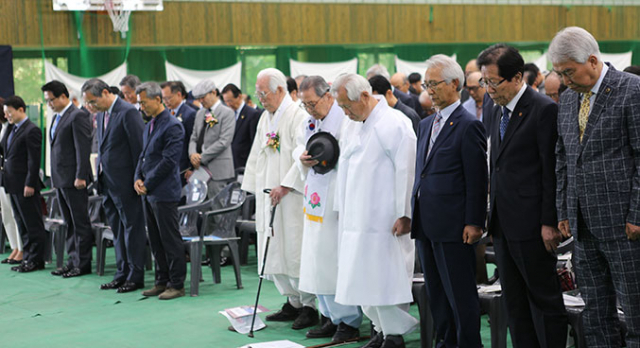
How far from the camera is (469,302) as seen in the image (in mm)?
3926

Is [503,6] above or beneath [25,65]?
above

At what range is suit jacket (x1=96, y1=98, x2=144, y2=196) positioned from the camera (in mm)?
6719

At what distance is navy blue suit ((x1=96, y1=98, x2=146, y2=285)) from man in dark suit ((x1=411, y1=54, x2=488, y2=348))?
132 inches

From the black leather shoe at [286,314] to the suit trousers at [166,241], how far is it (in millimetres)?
1195

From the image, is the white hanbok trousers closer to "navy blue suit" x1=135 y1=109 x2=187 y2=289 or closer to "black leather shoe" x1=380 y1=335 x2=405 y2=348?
"black leather shoe" x1=380 y1=335 x2=405 y2=348

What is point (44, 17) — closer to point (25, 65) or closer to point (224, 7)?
point (25, 65)

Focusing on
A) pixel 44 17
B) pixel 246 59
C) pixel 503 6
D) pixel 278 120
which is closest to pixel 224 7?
pixel 246 59

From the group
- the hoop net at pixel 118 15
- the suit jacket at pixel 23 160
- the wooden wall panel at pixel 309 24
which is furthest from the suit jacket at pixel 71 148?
the hoop net at pixel 118 15

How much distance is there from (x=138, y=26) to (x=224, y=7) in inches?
57.9

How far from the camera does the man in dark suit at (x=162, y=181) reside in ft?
20.7

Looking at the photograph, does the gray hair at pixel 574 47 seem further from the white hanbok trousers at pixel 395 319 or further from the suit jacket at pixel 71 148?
the suit jacket at pixel 71 148

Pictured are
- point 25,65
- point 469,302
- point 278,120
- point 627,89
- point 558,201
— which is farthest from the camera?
point 25,65

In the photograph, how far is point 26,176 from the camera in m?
8.11

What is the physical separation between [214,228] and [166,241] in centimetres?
73
